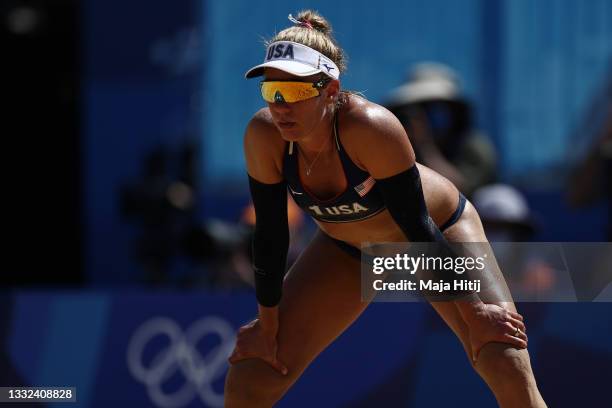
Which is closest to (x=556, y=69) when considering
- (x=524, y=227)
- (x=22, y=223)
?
(x=524, y=227)

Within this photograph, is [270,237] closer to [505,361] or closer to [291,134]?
[291,134]

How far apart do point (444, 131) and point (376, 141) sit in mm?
3421

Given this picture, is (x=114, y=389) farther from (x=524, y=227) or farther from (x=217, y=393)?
(x=524, y=227)

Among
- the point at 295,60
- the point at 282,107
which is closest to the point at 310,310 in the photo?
the point at 282,107

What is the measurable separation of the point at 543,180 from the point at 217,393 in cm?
346

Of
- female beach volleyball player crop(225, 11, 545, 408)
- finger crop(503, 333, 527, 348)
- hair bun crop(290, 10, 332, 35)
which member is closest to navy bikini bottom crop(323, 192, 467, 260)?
female beach volleyball player crop(225, 11, 545, 408)

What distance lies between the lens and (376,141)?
4445 mm

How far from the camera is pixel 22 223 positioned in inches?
542

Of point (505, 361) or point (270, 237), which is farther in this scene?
point (270, 237)

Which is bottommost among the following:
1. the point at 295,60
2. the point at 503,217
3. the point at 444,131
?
the point at 503,217

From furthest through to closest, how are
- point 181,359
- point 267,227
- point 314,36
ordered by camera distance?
point 181,359 → point 267,227 → point 314,36

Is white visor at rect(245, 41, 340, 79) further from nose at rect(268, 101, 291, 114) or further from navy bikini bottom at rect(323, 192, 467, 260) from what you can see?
navy bikini bottom at rect(323, 192, 467, 260)

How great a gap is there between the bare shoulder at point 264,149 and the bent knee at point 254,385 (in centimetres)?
Result: 83

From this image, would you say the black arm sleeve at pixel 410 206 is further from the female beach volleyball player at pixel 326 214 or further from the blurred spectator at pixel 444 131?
the blurred spectator at pixel 444 131
